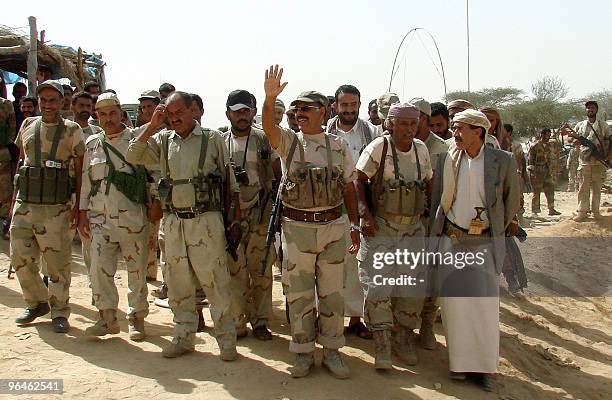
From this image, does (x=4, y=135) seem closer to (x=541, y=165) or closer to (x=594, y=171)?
(x=594, y=171)

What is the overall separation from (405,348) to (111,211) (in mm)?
2579

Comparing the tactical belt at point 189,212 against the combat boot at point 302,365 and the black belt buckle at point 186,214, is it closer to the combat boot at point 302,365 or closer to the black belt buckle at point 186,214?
the black belt buckle at point 186,214

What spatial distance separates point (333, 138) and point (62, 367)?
2564 millimetres

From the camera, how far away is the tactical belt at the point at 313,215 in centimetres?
409

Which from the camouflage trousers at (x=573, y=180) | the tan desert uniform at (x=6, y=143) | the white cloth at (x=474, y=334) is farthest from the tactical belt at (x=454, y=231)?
the camouflage trousers at (x=573, y=180)

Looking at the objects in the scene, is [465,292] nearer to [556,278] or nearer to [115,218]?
[115,218]

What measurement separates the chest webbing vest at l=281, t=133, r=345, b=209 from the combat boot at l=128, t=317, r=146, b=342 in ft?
5.77

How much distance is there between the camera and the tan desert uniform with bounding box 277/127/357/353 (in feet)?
13.3

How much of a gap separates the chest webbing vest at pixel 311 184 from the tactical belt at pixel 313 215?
0.05 m

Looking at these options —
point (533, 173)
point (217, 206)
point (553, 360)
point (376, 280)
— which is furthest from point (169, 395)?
point (533, 173)

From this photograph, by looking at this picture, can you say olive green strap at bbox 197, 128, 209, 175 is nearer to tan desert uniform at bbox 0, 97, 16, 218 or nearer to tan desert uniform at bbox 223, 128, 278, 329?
tan desert uniform at bbox 223, 128, 278, 329

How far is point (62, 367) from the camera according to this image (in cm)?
423

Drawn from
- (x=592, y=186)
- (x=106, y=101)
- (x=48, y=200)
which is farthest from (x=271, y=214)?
(x=592, y=186)

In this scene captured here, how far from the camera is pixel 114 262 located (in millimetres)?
4750
